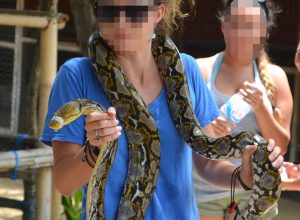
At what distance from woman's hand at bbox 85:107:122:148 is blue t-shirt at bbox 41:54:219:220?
0.24m

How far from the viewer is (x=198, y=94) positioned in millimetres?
2891

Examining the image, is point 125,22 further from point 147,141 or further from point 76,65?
point 147,141

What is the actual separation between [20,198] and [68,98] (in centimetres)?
585

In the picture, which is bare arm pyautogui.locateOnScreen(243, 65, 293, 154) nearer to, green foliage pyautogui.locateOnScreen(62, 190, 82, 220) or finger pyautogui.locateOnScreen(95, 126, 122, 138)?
finger pyautogui.locateOnScreen(95, 126, 122, 138)

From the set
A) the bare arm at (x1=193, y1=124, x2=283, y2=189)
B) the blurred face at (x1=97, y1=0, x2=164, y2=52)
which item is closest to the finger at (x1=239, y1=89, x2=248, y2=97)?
the bare arm at (x1=193, y1=124, x2=283, y2=189)

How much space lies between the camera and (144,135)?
2648mm

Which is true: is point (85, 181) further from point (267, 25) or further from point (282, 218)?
point (282, 218)

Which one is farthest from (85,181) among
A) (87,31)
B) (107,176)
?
(87,31)

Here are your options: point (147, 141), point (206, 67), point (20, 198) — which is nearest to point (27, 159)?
point (206, 67)

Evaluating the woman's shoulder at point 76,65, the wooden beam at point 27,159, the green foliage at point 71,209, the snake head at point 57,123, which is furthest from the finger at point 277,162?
the green foliage at point 71,209

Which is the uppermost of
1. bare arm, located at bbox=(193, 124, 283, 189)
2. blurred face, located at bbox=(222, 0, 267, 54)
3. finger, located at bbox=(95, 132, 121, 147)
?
blurred face, located at bbox=(222, 0, 267, 54)

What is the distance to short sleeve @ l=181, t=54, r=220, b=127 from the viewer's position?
2881 millimetres

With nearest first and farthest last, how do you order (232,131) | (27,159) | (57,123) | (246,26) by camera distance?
1. (57,123)
2. (246,26)
3. (232,131)
4. (27,159)

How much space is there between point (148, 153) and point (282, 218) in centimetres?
523
